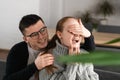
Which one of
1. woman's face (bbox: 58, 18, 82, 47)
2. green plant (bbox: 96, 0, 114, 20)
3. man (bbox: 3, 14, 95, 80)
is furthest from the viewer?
green plant (bbox: 96, 0, 114, 20)

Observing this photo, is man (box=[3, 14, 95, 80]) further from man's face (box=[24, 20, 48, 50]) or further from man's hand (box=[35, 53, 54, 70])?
man's hand (box=[35, 53, 54, 70])

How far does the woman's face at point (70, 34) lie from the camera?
3.96ft

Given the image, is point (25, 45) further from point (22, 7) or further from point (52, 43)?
point (22, 7)

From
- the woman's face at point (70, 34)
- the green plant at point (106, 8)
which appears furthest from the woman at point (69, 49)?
the green plant at point (106, 8)

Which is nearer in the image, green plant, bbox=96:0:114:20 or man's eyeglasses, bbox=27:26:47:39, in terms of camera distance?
man's eyeglasses, bbox=27:26:47:39

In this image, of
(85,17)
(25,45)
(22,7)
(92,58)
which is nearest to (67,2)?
(85,17)

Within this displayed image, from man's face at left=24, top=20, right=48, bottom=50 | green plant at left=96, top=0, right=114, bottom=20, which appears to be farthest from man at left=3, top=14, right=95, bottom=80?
green plant at left=96, top=0, right=114, bottom=20

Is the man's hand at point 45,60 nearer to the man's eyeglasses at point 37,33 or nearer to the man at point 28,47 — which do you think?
the man at point 28,47

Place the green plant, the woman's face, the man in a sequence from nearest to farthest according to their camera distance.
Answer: the woman's face → the man → the green plant

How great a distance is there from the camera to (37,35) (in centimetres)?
146

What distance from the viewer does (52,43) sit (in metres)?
1.45

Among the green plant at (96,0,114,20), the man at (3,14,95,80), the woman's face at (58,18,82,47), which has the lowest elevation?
the green plant at (96,0,114,20)

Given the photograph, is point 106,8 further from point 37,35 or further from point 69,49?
point 69,49

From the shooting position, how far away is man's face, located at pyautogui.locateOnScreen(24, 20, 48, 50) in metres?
1.44
